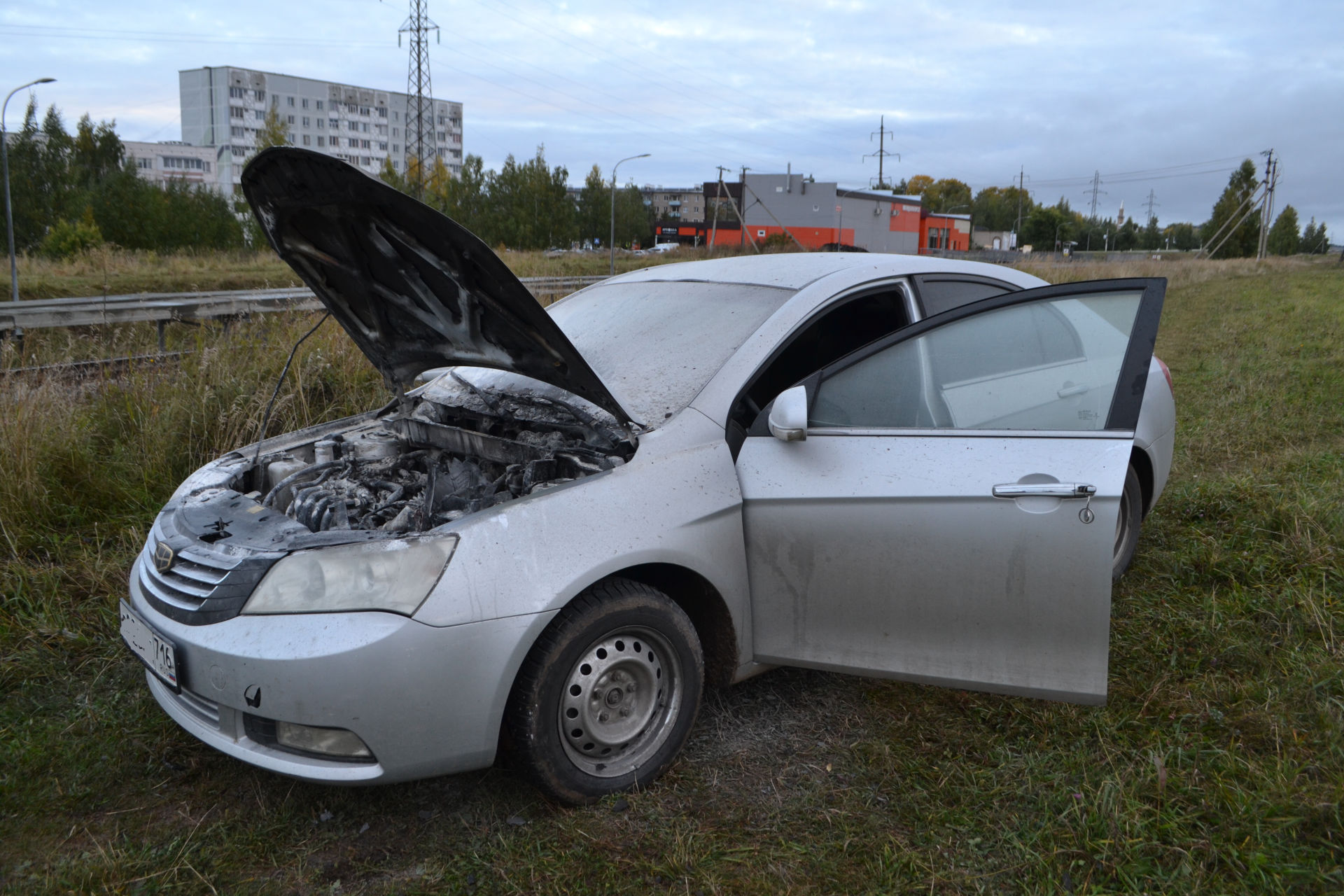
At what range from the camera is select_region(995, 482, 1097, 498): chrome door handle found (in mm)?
2547

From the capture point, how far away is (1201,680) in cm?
330

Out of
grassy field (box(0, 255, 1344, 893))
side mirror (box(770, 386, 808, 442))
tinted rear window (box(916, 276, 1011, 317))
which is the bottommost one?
grassy field (box(0, 255, 1344, 893))

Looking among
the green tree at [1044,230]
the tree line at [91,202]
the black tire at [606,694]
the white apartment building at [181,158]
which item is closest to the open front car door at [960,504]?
the black tire at [606,694]

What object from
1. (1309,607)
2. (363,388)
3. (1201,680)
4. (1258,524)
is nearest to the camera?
(1201,680)

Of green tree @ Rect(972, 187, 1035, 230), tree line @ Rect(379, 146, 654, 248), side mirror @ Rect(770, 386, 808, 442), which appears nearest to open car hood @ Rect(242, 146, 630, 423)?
side mirror @ Rect(770, 386, 808, 442)

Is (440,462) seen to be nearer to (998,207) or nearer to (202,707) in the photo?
(202,707)

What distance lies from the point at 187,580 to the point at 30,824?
865mm

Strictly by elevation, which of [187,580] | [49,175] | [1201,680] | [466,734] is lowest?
[1201,680]

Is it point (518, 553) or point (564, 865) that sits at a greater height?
point (518, 553)

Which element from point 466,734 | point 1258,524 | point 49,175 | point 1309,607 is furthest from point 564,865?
point 49,175

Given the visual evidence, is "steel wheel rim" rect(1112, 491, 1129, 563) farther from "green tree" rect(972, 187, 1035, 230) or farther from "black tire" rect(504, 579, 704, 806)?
"green tree" rect(972, 187, 1035, 230)

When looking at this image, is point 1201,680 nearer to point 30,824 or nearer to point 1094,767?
point 1094,767

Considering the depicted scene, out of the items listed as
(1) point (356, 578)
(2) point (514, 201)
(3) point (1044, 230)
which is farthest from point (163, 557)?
(3) point (1044, 230)

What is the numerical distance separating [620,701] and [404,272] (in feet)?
5.12
